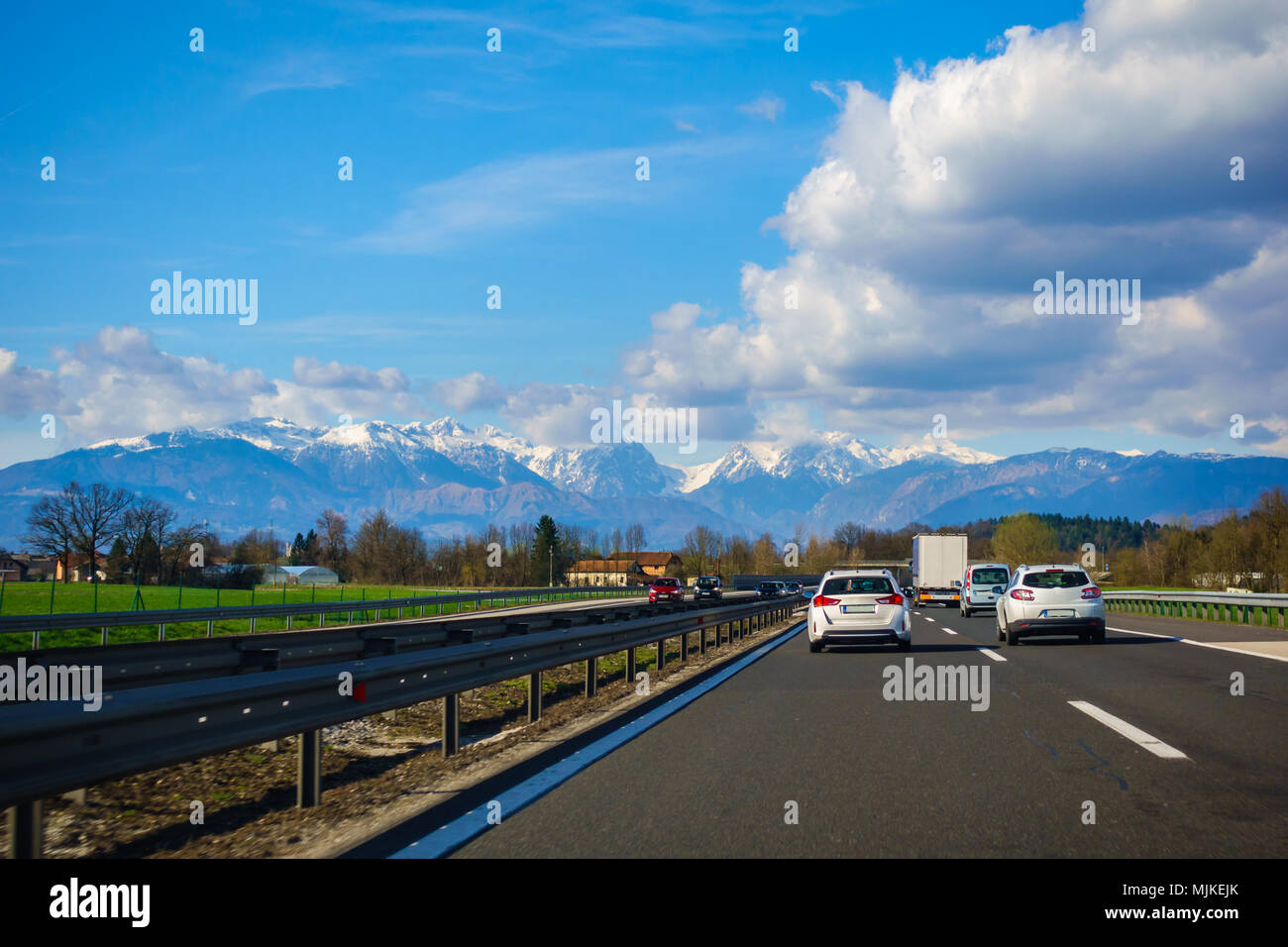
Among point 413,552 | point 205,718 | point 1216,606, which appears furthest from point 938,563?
point 413,552

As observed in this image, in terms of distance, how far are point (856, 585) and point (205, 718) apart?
16.8 metres

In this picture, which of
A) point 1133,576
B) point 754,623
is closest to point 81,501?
point 754,623

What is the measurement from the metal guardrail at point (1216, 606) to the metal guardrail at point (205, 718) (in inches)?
1000

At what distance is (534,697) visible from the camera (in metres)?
11.6

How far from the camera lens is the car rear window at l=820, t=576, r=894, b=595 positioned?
21.3 metres

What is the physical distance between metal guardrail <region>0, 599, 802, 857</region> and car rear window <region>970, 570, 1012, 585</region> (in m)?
31.3

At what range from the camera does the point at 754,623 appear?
34625 mm

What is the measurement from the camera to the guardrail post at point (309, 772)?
7.24 m

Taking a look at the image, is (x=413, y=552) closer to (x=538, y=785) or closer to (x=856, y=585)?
(x=856, y=585)

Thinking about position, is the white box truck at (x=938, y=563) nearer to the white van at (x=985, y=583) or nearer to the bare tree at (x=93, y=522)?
the white van at (x=985, y=583)
